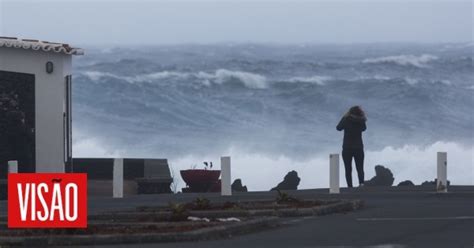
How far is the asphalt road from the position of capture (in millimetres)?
18250

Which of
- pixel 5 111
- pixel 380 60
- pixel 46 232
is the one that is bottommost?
pixel 46 232

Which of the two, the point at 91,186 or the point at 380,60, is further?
the point at 380,60

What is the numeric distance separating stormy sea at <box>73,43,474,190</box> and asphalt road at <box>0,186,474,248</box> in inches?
1037

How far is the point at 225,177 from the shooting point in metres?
30.7

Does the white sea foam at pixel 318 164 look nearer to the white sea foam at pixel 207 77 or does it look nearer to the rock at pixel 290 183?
the rock at pixel 290 183

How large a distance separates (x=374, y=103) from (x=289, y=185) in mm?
39518

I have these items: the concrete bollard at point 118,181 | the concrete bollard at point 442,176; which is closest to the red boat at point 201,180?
the concrete bollard at point 118,181

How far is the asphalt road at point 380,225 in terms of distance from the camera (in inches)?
719

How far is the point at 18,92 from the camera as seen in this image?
32.3m

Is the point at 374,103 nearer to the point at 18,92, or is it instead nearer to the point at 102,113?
the point at 102,113

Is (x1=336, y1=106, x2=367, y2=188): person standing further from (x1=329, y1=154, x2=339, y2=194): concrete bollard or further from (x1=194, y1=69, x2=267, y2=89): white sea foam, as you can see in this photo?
(x1=194, y1=69, x2=267, y2=89): white sea foam

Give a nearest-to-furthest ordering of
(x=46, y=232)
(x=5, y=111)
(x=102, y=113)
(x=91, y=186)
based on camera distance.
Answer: (x=46, y=232), (x=5, y=111), (x=91, y=186), (x=102, y=113)

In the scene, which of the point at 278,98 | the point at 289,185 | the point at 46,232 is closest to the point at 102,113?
the point at 278,98

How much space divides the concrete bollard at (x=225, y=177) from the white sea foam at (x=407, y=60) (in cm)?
6345
